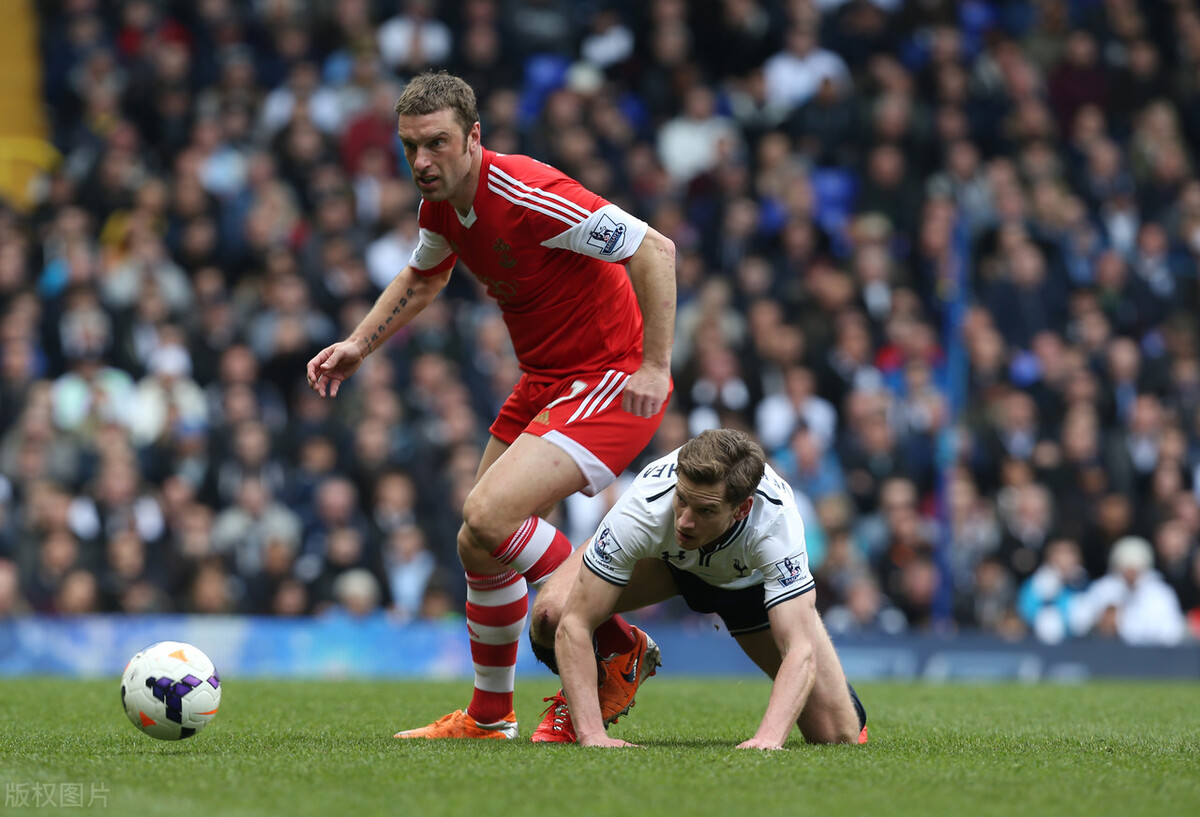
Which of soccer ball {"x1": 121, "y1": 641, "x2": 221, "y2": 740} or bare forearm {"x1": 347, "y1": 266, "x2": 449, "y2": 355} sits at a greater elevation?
bare forearm {"x1": 347, "y1": 266, "x2": 449, "y2": 355}

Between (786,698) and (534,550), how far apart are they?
1135 millimetres

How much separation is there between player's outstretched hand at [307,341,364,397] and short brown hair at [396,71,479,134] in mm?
997

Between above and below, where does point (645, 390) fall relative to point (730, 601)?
above

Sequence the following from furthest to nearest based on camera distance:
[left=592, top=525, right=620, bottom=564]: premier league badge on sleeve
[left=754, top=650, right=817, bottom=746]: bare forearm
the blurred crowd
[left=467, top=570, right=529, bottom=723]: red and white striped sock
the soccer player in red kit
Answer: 1. the blurred crowd
2. [left=467, top=570, right=529, bottom=723]: red and white striped sock
3. the soccer player in red kit
4. [left=592, top=525, right=620, bottom=564]: premier league badge on sleeve
5. [left=754, top=650, right=817, bottom=746]: bare forearm

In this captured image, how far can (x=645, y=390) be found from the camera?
5.60 meters

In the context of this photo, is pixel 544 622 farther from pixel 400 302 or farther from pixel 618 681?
pixel 400 302

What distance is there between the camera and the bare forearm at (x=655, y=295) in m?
5.57

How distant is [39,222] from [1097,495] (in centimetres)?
909

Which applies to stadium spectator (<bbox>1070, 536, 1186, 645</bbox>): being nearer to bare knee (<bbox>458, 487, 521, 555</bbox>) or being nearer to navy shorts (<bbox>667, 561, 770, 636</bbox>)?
navy shorts (<bbox>667, 561, 770, 636</bbox>)

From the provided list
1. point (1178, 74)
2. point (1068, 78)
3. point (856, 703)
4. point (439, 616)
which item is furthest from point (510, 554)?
point (1178, 74)

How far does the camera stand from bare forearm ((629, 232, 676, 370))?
18.3 ft

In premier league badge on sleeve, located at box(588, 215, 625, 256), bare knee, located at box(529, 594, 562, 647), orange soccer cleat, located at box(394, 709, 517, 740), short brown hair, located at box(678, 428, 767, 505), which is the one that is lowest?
orange soccer cleat, located at box(394, 709, 517, 740)

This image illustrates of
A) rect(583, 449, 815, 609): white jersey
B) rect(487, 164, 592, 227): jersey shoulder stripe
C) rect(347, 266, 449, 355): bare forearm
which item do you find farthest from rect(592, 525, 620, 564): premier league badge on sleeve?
rect(347, 266, 449, 355): bare forearm

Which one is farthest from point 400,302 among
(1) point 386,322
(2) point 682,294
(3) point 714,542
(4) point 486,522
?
(2) point 682,294
